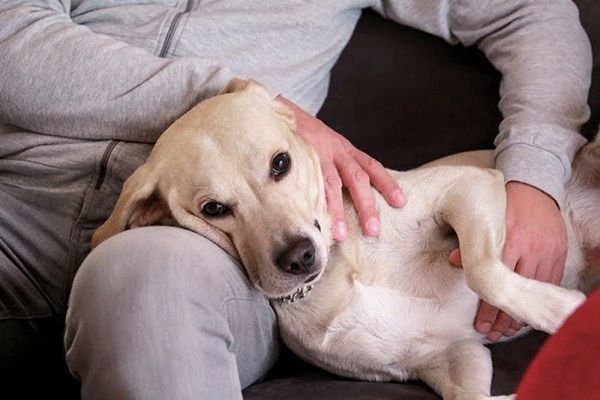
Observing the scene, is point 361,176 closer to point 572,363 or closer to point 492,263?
point 492,263

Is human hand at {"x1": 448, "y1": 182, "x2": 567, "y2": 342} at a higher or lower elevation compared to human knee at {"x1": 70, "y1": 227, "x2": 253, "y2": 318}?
lower

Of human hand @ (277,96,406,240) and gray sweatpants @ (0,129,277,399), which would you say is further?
human hand @ (277,96,406,240)

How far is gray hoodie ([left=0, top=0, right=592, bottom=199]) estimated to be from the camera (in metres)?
1.46

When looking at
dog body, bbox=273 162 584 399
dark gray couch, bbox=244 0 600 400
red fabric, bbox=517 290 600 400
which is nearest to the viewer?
red fabric, bbox=517 290 600 400

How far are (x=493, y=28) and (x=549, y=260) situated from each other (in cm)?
58

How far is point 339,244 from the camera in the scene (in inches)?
55.3

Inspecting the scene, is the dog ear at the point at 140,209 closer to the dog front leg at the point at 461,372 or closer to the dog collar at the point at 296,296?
the dog collar at the point at 296,296

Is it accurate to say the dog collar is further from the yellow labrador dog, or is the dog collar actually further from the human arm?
the human arm

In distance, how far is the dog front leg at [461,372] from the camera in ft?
4.12

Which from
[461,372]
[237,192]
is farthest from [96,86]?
[461,372]

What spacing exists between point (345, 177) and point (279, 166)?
17 centimetres

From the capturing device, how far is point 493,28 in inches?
66.3

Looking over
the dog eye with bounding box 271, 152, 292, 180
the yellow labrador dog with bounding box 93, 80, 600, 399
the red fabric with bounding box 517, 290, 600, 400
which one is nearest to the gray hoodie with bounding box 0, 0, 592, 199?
the yellow labrador dog with bounding box 93, 80, 600, 399

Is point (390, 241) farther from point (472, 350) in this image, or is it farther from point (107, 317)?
point (107, 317)
